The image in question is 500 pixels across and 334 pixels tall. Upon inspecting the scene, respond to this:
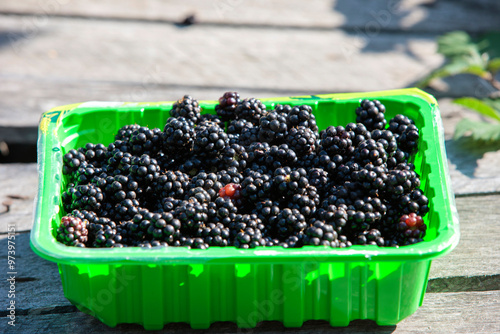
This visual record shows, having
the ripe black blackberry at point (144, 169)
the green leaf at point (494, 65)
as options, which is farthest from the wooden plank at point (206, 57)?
the ripe black blackberry at point (144, 169)

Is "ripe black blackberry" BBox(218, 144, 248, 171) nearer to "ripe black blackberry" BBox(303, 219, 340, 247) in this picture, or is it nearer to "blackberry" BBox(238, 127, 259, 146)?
"blackberry" BBox(238, 127, 259, 146)

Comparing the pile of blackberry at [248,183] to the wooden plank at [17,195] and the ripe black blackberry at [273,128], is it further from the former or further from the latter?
the wooden plank at [17,195]

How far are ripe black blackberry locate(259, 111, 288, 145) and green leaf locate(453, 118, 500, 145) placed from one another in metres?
0.80

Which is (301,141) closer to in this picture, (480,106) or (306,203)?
(306,203)

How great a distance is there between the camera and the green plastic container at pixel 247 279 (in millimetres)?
1188

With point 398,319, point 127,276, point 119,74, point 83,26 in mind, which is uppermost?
point 83,26

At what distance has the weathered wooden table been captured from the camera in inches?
74.5

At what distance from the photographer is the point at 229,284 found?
4.28ft

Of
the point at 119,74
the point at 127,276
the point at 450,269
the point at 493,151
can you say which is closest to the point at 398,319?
the point at 450,269

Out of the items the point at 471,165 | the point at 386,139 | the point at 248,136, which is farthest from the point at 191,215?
the point at 471,165

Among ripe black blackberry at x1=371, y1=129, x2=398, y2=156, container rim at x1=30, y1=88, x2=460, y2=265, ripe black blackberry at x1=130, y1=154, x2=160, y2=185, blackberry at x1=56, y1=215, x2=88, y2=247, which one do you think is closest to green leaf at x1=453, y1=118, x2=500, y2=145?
ripe black blackberry at x1=371, y1=129, x2=398, y2=156

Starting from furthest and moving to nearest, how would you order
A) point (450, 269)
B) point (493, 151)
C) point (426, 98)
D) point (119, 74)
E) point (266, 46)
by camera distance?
point (266, 46) → point (119, 74) → point (493, 151) → point (426, 98) → point (450, 269)

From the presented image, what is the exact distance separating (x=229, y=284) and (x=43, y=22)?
2.30 meters

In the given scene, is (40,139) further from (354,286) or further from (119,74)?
(119,74)
